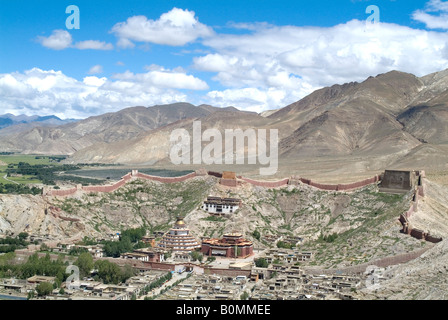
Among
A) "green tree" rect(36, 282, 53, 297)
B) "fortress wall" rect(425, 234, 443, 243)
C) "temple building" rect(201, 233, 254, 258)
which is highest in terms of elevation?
"fortress wall" rect(425, 234, 443, 243)

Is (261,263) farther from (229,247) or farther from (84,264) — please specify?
(84,264)

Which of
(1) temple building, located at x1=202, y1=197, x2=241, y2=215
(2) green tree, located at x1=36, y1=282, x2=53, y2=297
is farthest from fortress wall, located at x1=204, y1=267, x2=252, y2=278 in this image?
(1) temple building, located at x1=202, y1=197, x2=241, y2=215

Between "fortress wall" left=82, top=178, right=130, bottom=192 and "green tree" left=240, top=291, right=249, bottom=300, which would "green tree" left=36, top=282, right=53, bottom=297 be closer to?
"green tree" left=240, top=291, right=249, bottom=300

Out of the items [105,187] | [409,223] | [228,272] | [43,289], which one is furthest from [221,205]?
[43,289]

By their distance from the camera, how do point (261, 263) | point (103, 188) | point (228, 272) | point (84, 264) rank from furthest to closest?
point (103, 188)
point (261, 263)
point (228, 272)
point (84, 264)

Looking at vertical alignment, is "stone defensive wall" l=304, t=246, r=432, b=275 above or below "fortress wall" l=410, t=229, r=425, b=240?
below
